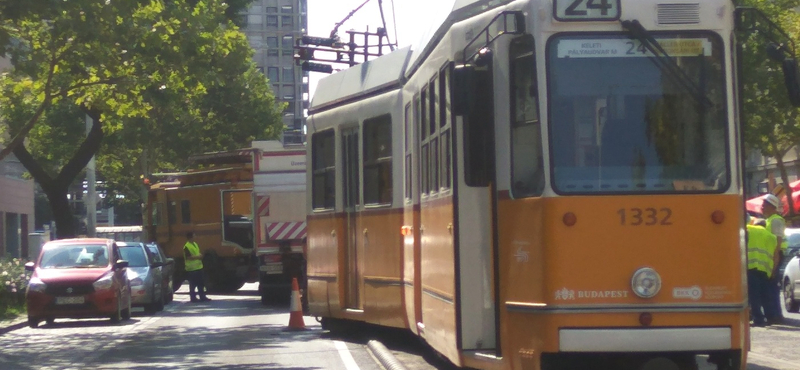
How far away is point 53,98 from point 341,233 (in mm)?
9863

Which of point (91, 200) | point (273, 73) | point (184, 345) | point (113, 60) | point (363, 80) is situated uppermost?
point (273, 73)

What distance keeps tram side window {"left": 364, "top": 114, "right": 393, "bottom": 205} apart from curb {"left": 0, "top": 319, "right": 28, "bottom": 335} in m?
9.26

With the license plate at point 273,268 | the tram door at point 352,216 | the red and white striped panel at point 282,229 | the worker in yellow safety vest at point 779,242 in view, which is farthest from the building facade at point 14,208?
the worker in yellow safety vest at point 779,242

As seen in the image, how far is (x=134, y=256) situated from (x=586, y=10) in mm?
20540

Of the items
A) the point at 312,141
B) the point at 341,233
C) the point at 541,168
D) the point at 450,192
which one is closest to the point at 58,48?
the point at 312,141

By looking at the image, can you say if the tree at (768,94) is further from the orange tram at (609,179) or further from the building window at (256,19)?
the building window at (256,19)

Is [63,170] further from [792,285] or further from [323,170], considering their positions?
[792,285]

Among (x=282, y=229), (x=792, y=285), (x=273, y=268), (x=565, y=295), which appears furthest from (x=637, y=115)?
(x=273, y=268)

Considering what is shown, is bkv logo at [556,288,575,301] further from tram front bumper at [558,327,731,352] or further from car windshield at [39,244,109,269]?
car windshield at [39,244,109,269]

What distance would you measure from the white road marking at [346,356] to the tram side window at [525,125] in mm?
5258

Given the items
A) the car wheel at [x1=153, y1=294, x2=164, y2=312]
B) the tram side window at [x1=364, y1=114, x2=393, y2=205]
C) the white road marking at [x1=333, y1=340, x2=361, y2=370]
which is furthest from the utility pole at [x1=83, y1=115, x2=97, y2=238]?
the tram side window at [x1=364, y1=114, x2=393, y2=205]

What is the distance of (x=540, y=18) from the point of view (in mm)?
8883

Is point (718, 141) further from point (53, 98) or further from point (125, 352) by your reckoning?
point (53, 98)

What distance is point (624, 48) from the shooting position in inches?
348
